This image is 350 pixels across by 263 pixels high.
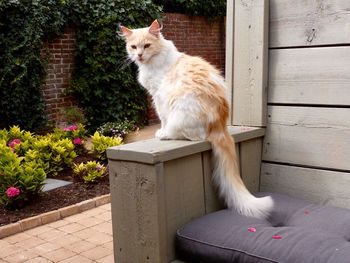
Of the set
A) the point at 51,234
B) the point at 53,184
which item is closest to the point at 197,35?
the point at 53,184

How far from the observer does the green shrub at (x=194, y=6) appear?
9.05m

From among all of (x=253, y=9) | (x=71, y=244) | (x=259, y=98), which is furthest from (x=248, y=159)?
(x=71, y=244)

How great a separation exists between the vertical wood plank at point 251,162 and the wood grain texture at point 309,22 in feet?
1.66

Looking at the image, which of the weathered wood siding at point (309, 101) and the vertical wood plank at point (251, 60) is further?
the vertical wood plank at point (251, 60)

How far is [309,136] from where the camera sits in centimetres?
207

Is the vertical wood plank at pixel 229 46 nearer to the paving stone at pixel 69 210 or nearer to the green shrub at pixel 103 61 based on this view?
the paving stone at pixel 69 210

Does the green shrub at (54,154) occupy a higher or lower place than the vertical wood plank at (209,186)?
lower

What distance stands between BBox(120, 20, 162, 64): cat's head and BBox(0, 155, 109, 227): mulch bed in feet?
5.53

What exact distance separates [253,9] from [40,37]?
188 inches

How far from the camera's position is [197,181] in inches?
73.5

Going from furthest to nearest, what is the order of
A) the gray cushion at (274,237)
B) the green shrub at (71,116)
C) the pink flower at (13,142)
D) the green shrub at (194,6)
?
the green shrub at (194,6) < the green shrub at (71,116) < the pink flower at (13,142) < the gray cushion at (274,237)

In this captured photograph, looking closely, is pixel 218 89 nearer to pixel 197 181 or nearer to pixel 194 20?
pixel 197 181

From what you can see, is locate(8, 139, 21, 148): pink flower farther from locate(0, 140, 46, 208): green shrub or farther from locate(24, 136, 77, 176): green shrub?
locate(0, 140, 46, 208): green shrub

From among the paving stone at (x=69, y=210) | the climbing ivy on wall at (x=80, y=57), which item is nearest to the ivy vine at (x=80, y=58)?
the climbing ivy on wall at (x=80, y=57)
